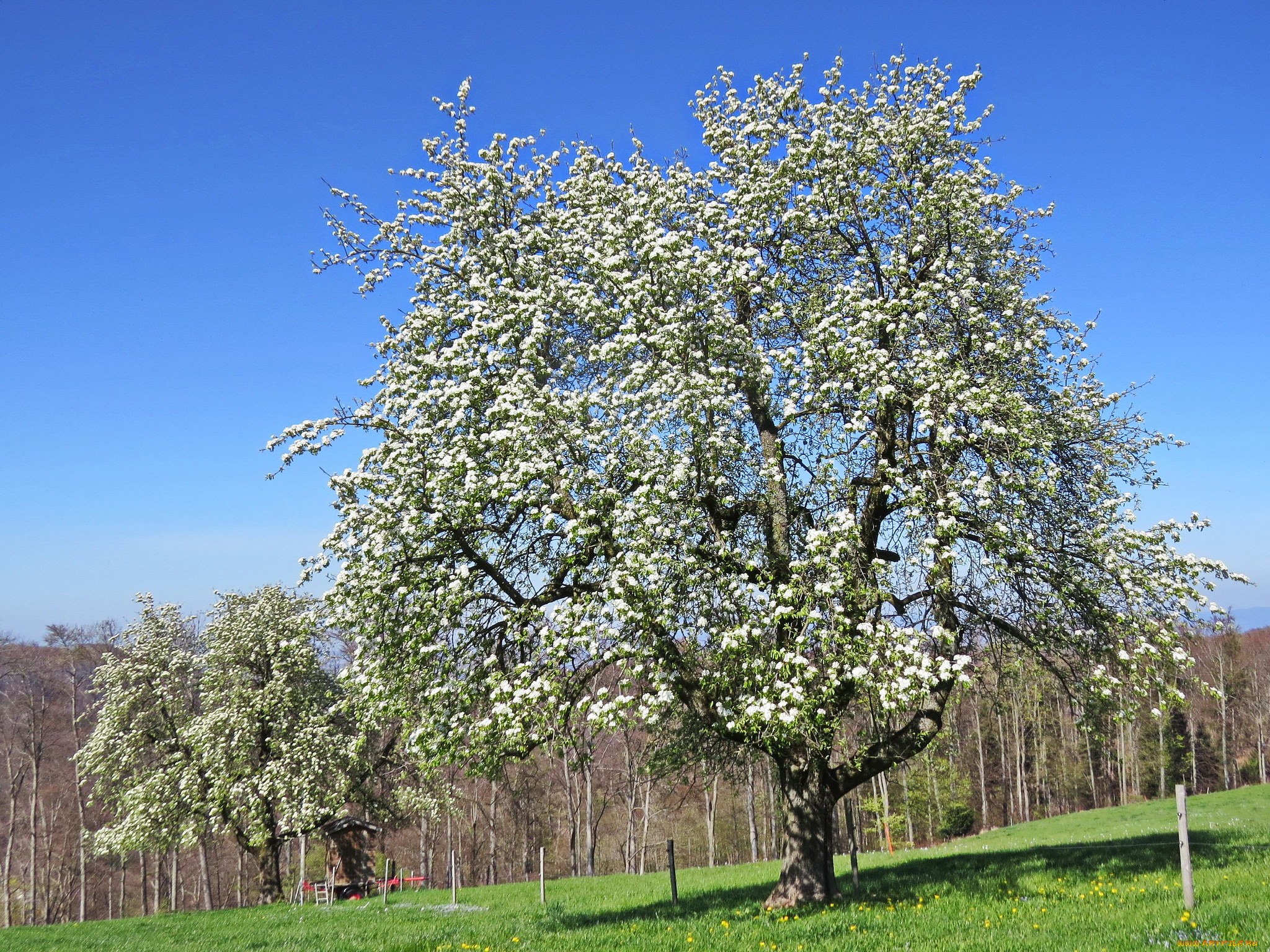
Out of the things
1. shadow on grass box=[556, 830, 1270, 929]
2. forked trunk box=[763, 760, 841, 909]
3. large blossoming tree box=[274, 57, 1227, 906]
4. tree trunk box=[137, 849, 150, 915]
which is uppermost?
large blossoming tree box=[274, 57, 1227, 906]

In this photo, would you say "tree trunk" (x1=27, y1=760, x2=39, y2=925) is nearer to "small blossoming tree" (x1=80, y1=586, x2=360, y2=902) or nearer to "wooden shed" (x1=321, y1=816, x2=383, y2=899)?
"small blossoming tree" (x1=80, y1=586, x2=360, y2=902)

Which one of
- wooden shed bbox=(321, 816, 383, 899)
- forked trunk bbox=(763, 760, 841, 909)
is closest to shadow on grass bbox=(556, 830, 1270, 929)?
forked trunk bbox=(763, 760, 841, 909)

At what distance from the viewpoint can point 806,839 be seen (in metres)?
14.7

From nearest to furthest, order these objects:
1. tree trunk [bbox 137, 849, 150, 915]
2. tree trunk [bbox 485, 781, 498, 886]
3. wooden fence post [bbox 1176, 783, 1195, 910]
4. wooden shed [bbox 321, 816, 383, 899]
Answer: wooden fence post [bbox 1176, 783, 1195, 910]
wooden shed [bbox 321, 816, 383, 899]
tree trunk [bbox 137, 849, 150, 915]
tree trunk [bbox 485, 781, 498, 886]

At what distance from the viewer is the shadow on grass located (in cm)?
1431

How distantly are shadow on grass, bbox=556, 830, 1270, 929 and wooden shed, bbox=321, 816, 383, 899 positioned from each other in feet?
57.5

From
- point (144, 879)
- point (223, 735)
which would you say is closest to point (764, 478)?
point (223, 735)

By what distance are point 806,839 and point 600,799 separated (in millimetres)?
52344

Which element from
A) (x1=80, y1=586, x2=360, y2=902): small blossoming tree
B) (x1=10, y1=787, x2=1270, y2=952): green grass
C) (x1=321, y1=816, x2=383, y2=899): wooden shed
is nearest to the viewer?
(x1=10, y1=787, x2=1270, y2=952): green grass

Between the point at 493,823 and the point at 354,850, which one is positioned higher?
the point at 354,850

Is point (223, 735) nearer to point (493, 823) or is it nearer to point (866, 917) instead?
point (493, 823)

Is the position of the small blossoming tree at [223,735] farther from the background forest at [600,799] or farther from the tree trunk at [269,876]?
the background forest at [600,799]

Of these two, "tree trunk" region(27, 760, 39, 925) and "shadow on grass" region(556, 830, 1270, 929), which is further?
"tree trunk" region(27, 760, 39, 925)

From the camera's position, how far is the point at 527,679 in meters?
12.8
